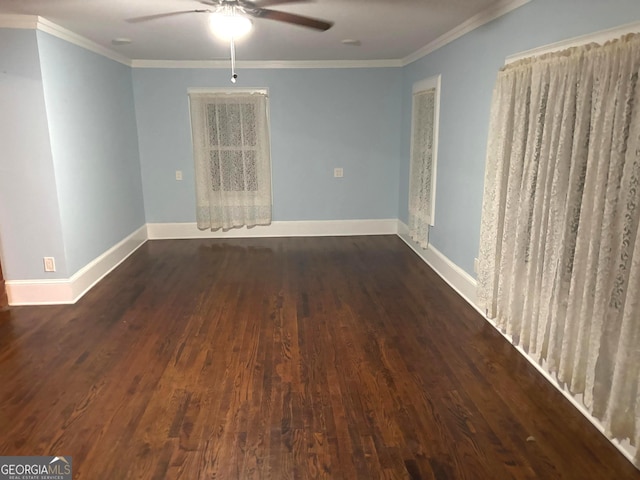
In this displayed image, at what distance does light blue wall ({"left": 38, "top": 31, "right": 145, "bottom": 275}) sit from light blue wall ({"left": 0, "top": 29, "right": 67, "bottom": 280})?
2.5 inches

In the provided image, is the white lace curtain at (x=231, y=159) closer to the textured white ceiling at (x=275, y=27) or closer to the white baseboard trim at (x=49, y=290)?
the textured white ceiling at (x=275, y=27)

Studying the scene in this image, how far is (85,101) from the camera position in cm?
433

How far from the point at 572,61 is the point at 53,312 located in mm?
4085

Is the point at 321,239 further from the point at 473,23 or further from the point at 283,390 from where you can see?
the point at 283,390

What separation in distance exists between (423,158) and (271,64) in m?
2.29

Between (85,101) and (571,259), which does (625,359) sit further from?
(85,101)

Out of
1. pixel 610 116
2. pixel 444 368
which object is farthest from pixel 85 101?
pixel 610 116

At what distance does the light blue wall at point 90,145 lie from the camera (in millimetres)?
3791

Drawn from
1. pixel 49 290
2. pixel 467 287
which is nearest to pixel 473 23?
pixel 467 287

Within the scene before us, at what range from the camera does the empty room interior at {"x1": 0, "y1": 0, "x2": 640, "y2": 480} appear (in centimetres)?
216

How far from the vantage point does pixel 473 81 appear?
149 inches

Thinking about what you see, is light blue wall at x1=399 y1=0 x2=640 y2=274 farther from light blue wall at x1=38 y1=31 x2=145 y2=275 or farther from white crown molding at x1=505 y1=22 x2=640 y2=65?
light blue wall at x1=38 y1=31 x2=145 y2=275

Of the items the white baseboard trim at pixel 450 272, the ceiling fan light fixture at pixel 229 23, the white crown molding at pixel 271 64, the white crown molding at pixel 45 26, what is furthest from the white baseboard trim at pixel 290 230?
the ceiling fan light fixture at pixel 229 23
